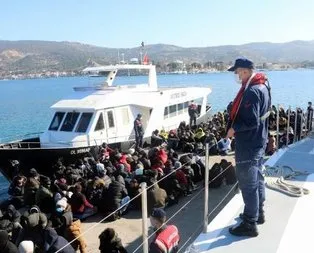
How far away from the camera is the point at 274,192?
562cm

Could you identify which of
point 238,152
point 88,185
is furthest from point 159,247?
point 88,185

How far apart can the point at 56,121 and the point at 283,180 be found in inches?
429

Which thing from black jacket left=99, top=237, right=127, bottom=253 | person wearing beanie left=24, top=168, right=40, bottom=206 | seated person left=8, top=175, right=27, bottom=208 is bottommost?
Result: seated person left=8, top=175, right=27, bottom=208

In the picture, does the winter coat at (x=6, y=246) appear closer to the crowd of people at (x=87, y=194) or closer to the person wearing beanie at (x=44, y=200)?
the crowd of people at (x=87, y=194)

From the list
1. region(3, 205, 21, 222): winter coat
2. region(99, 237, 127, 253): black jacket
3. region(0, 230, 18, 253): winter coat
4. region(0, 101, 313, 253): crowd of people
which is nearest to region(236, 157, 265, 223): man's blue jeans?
region(0, 101, 313, 253): crowd of people

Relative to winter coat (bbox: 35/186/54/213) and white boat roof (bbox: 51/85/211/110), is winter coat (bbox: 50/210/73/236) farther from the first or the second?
white boat roof (bbox: 51/85/211/110)

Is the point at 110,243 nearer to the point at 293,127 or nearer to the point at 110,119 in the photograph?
the point at 110,119

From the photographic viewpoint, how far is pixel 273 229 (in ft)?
14.5

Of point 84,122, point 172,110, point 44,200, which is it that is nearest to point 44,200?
point 44,200

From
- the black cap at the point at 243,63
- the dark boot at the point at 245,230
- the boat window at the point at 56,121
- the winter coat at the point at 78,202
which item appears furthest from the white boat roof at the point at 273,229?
the boat window at the point at 56,121

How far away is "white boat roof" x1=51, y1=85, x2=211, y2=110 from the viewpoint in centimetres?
1496

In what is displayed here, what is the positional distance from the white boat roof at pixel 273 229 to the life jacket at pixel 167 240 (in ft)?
1.49

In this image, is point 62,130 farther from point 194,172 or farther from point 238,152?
point 238,152

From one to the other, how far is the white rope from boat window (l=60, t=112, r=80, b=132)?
9.45 m
